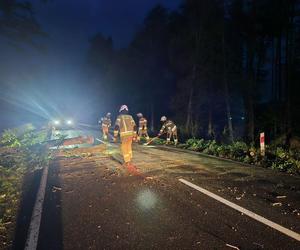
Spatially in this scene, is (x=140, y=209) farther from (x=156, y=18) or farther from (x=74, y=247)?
(x=156, y=18)

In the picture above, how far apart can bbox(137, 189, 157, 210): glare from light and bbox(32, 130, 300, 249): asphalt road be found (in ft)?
0.07

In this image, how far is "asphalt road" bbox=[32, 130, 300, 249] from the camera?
4641 millimetres

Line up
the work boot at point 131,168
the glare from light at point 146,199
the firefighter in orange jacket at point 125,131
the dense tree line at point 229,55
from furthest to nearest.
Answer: the dense tree line at point 229,55 < the firefighter in orange jacket at point 125,131 < the work boot at point 131,168 < the glare from light at point 146,199

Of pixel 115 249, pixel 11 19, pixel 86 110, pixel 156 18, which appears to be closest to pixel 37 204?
pixel 115 249

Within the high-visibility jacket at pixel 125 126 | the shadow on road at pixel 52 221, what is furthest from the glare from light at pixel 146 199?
the high-visibility jacket at pixel 125 126

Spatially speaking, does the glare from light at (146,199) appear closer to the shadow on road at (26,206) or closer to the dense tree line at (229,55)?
the shadow on road at (26,206)

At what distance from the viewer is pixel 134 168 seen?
10.2m

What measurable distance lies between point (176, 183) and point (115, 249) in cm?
378

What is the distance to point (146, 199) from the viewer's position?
6.70 m

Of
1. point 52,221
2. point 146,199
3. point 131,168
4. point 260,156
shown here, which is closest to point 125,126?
point 131,168

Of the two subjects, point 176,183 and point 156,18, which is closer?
point 176,183

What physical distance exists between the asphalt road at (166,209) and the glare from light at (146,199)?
0.02 metres

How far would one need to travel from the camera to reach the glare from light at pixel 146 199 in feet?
20.5

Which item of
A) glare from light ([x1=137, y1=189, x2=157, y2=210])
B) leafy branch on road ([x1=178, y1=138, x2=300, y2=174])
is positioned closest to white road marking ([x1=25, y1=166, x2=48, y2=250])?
glare from light ([x1=137, y1=189, x2=157, y2=210])
